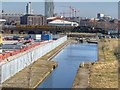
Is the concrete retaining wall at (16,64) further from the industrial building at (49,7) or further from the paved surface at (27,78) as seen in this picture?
the industrial building at (49,7)

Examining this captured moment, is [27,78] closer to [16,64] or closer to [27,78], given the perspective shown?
[27,78]

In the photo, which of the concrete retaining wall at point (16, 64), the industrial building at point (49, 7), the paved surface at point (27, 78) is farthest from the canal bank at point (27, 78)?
the industrial building at point (49, 7)

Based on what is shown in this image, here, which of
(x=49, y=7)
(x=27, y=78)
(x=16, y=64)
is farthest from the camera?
(x=49, y=7)

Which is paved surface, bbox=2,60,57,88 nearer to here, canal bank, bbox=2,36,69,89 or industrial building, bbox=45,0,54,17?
canal bank, bbox=2,36,69,89

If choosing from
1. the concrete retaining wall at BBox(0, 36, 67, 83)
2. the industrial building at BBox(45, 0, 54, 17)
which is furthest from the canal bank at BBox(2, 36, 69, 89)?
the industrial building at BBox(45, 0, 54, 17)

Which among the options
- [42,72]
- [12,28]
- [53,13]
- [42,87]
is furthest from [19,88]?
[53,13]

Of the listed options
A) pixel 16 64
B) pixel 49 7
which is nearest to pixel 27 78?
pixel 16 64

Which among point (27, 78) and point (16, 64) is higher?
point (16, 64)

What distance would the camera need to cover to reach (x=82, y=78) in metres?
7.91

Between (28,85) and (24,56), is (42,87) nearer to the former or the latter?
(28,85)

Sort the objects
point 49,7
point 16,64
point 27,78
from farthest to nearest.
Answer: point 49,7 < point 16,64 < point 27,78

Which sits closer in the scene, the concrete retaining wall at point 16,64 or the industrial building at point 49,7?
the concrete retaining wall at point 16,64

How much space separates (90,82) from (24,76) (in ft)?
4.85

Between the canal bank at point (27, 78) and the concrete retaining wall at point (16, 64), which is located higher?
the concrete retaining wall at point (16, 64)
